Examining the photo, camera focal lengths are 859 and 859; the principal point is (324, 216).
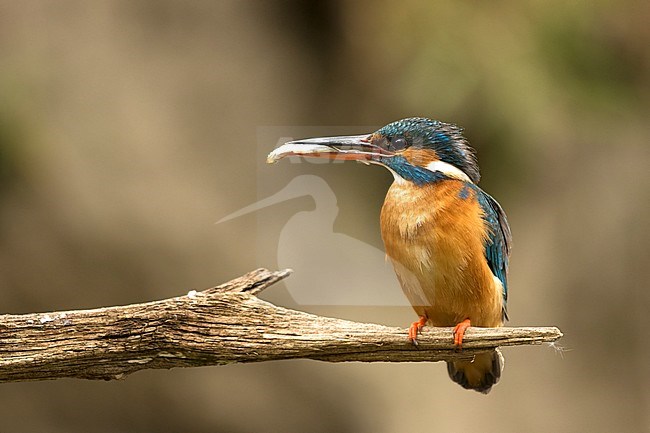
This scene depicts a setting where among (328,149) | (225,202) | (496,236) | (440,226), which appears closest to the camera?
(328,149)

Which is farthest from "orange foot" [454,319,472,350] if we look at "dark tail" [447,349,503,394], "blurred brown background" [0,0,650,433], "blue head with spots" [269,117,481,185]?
"blurred brown background" [0,0,650,433]

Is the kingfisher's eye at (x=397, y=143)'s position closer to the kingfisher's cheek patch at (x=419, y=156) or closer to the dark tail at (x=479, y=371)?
the kingfisher's cheek patch at (x=419, y=156)

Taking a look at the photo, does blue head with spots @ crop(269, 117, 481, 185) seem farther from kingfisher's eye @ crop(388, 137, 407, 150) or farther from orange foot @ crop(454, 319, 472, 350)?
orange foot @ crop(454, 319, 472, 350)

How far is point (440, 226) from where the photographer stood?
5.25 ft

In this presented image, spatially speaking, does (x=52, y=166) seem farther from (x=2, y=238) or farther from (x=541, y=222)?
(x=541, y=222)

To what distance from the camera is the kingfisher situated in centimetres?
149

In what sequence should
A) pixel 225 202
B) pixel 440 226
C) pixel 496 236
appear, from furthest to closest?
pixel 225 202
pixel 496 236
pixel 440 226

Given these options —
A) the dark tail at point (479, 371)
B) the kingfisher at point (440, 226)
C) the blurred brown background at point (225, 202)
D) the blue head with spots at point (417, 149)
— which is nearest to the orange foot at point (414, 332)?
the kingfisher at point (440, 226)

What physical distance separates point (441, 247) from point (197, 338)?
0.50 metres

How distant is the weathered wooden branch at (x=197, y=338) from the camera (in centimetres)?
164

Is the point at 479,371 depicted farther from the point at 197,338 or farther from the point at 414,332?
the point at 197,338

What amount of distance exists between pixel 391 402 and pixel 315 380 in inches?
12.8

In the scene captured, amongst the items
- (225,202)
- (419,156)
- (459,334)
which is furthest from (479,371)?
(225,202)

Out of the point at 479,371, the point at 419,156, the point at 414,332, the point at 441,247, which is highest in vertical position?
the point at 419,156
